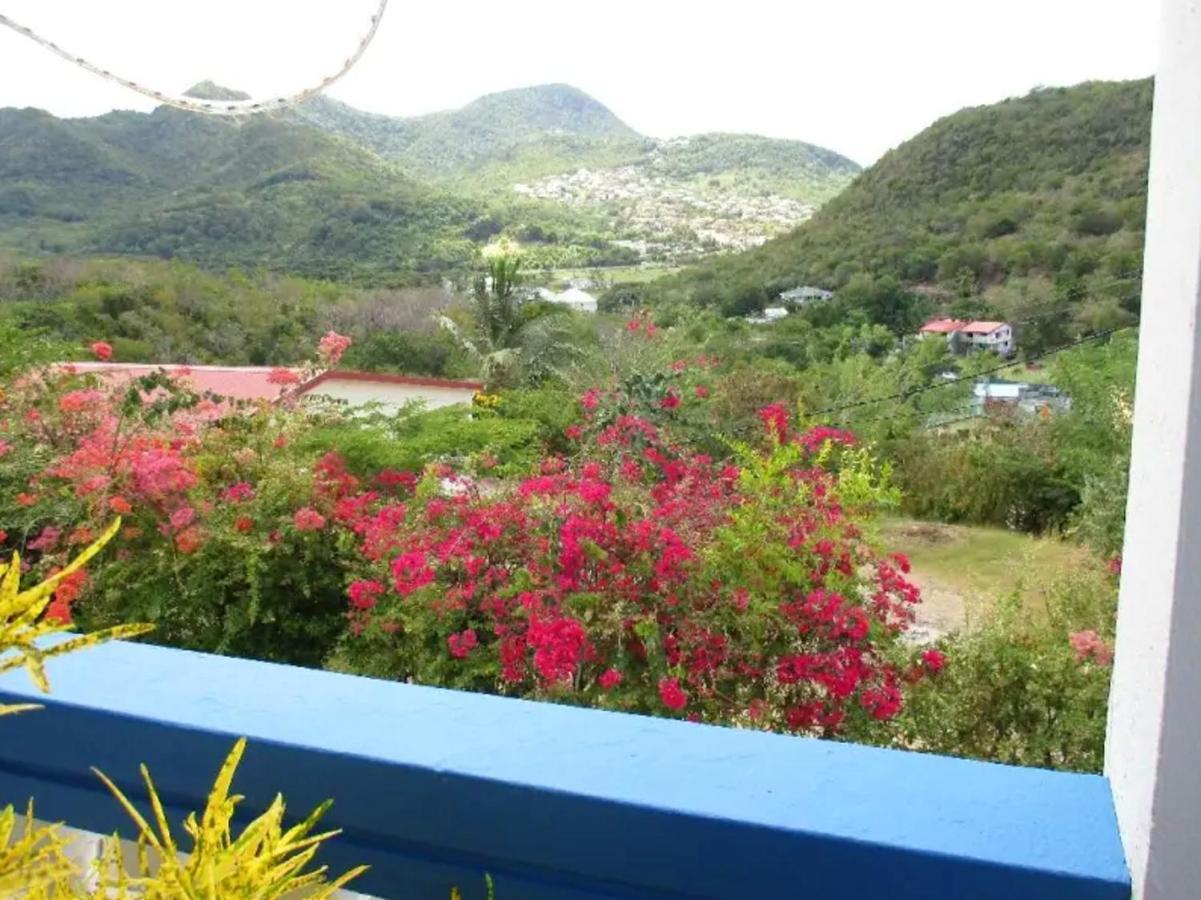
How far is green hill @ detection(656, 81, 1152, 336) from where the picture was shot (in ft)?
15.3

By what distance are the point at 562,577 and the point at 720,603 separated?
0.99 feet

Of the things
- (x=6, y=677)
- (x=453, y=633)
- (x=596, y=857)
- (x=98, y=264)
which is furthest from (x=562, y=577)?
(x=98, y=264)

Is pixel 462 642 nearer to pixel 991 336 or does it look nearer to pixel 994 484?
pixel 994 484

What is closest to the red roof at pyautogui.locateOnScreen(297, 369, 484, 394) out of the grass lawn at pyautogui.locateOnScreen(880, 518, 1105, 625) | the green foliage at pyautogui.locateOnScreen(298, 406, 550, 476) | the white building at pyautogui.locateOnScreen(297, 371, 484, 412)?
the white building at pyautogui.locateOnScreen(297, 371, 484, 412)

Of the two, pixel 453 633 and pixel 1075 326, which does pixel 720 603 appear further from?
pixel 1075 326

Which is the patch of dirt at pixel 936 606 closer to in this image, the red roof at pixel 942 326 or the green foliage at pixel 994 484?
the green foliage at pixel 994 484

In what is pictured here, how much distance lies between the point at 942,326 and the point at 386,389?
116 inches

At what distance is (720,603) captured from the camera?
1.96 metres

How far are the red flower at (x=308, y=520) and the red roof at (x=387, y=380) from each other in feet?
5.23

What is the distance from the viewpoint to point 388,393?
541 centimetres

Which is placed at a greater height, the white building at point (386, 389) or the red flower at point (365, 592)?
the white building at point (386, 389)

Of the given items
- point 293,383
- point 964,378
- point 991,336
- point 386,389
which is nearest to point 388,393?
point 386,389

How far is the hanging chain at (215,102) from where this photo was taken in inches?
36.4

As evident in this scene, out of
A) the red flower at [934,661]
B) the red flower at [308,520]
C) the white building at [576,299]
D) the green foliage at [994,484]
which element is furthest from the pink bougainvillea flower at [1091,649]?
the white building at [576,299]
